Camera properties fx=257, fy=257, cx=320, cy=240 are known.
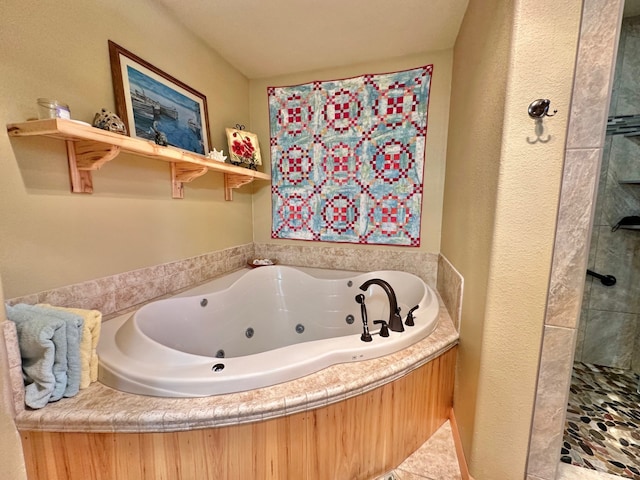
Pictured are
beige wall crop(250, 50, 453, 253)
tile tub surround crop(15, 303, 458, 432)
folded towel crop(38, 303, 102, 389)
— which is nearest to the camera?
tile tub surround crop(15, 303, 458, 432)

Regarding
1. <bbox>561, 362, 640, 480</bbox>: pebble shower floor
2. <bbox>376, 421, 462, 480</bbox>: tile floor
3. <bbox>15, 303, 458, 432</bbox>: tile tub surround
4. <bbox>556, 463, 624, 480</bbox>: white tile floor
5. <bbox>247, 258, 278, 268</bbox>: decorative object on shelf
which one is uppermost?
<bbox>247, 258, 278, 268</bbox>: decorative object on shelf

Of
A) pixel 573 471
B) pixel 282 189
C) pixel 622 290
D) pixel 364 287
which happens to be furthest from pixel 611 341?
pixel 282 189

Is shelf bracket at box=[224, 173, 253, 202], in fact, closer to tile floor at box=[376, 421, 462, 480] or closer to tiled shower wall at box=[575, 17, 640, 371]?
tile floor at box=[376, 421, 462, 480]

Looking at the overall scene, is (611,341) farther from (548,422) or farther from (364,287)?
(364,287)

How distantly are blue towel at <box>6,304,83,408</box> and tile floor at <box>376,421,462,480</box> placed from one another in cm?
126

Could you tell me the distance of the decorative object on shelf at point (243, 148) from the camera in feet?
6.94

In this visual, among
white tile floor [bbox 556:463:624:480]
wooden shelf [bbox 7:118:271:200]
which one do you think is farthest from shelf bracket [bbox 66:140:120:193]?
white tile floor [bbox 556:463:624:480]

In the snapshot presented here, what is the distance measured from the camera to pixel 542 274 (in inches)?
35.3

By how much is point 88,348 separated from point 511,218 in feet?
5.17

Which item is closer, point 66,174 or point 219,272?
point 66,174

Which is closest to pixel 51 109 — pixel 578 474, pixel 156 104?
pixel 156 104

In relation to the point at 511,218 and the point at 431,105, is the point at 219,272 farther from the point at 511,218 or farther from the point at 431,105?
the point at 431,105

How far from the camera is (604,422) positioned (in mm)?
1383

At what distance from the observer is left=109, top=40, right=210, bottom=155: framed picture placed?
137cm
